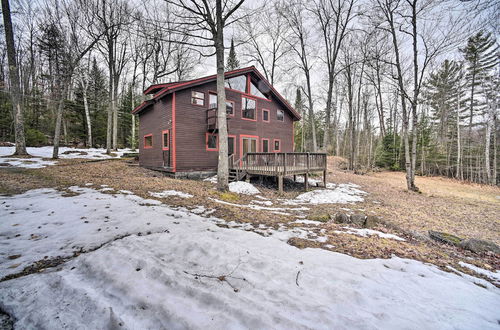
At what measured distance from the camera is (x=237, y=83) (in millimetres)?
13984

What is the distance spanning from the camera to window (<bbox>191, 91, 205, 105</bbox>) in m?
11.9

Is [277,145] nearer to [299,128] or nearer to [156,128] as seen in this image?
[156,128]

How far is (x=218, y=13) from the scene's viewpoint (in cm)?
763

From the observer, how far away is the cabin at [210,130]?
1116 cm

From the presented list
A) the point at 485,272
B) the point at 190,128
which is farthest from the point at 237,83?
the point at 485,272

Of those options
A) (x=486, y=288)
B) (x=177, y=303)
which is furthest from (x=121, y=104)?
(x=486, y=288)

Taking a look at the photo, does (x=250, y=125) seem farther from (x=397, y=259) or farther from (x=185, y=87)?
(x=397, y=259)

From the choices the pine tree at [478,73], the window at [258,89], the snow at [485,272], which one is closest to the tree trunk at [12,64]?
the window at [258,89]

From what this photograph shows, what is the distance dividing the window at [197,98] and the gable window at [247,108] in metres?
3.08

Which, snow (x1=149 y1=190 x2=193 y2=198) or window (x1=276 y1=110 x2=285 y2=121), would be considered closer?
snow (x1=149 y1=190 x2=193 y2=198)

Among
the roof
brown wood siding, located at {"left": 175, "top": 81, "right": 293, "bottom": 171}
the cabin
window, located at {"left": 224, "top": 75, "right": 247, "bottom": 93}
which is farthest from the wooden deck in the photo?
window, located at {"left": 224, "top": 75, "right": 247, "bottom": 93}

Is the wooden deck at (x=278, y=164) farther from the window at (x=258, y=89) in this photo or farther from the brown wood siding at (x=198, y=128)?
the window at (x=258, y=89)

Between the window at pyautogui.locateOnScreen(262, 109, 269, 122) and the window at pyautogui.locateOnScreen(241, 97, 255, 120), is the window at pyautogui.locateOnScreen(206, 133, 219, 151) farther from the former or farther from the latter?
the window at pyautogui.locateOnScreen(262, 109, 269, 122)

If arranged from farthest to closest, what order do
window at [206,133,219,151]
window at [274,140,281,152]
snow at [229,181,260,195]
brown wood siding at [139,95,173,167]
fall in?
1. window at [274,140,281,152]
2. window at [206,133,219,151]
3. brown wood siding at [139,95,173,167]
4. snow at [229,181,260,195]
